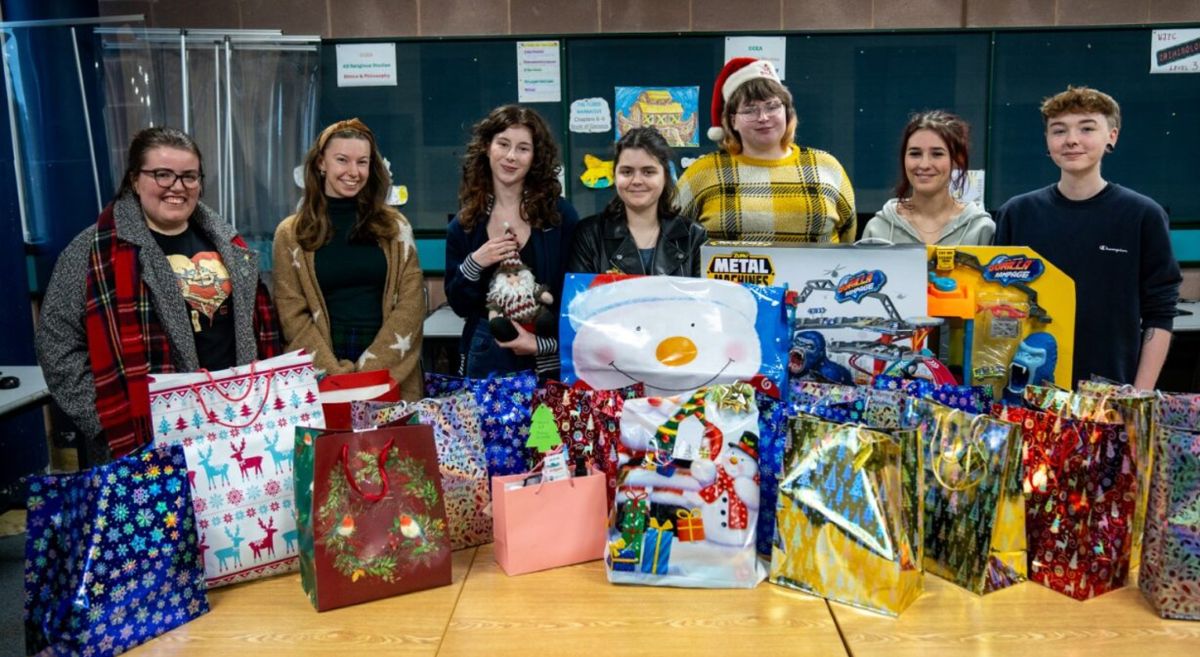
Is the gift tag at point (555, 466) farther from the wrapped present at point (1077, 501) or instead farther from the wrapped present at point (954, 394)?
the wrapped present at point (1077, 501)

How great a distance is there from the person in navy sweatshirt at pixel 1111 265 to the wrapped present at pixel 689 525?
4.41 ft

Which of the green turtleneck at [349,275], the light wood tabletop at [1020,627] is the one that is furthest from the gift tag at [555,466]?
the green turtleneck at [349,275]

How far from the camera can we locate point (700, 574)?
4.99 ft

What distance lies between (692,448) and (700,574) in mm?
211

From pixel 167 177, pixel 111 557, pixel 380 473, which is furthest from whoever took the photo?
pixel 167 177

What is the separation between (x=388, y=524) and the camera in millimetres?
1470

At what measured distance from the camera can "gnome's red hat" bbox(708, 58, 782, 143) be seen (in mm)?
2490

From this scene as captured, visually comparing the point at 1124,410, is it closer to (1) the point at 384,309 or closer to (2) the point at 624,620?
(2) the point at 624,620

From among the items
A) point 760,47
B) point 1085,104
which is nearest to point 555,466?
point 1085,104

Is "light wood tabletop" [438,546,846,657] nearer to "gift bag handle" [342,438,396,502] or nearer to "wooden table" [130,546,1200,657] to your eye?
"wooden table" [130,546,1200,657]

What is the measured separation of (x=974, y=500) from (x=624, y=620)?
58cm

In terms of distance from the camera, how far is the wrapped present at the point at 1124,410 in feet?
4.72

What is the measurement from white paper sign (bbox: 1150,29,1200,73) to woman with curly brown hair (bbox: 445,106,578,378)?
3224mm

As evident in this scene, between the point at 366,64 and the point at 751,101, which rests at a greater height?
the point at 366,64
